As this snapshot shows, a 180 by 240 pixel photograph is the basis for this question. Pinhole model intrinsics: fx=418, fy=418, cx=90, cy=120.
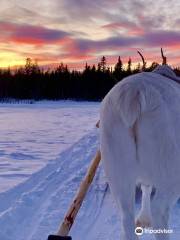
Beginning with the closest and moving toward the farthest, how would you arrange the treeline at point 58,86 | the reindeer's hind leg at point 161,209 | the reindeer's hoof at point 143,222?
the reindeer's hind leg at point 161,209, the reindeer's hoof at point 143,222, the treeline at point 58,86

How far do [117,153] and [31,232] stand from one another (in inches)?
76.1

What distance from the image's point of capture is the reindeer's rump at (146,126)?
2.80 metres

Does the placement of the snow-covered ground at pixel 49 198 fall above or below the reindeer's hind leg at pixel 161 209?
below

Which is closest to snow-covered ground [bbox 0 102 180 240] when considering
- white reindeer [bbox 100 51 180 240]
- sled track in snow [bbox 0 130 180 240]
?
sled track in snow [bbox 0 130 180 240]

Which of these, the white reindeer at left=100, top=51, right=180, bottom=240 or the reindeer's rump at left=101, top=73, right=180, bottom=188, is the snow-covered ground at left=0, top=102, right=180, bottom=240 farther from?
the reindeer's rump at left=101, top=73, right=180, bottom=188

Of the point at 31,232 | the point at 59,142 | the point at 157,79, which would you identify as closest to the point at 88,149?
the point at 59,142

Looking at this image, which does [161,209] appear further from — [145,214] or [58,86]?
[58,86]

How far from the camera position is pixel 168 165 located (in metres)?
2.84

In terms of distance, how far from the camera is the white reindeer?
2.82 meters

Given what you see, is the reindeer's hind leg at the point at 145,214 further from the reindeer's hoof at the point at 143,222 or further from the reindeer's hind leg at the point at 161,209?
the reindeer's hind leg at the point at 161,209

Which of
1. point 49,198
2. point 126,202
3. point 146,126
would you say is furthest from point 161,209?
point 49,198

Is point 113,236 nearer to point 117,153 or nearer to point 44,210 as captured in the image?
point 44,210

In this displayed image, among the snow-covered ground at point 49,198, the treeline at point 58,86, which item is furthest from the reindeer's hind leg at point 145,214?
the treeline at point 58,86

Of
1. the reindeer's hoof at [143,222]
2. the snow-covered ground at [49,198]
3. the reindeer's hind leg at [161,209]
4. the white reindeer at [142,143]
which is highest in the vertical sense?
Result: the white reindeer at [142,143]
